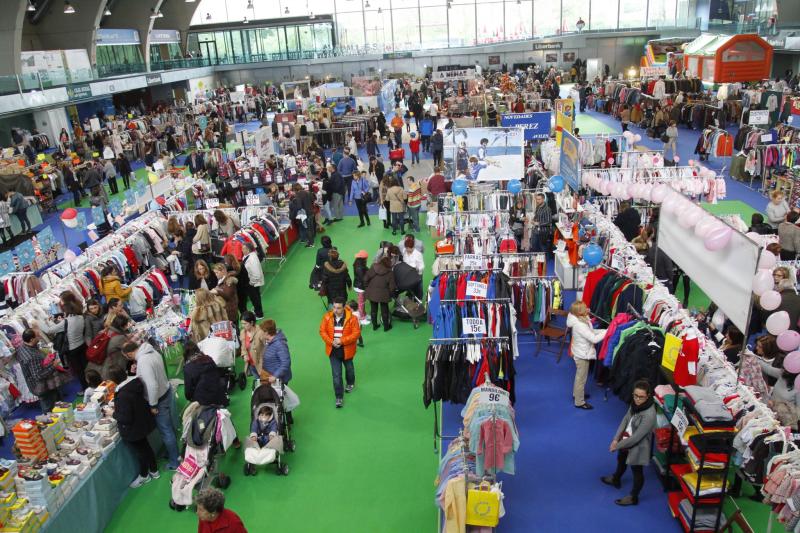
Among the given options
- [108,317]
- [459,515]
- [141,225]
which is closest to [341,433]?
[459,515]

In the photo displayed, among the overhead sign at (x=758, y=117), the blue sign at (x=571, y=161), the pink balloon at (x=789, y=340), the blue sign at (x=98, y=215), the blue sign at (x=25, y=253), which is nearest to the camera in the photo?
the pink balloon at (x=789, y=340)

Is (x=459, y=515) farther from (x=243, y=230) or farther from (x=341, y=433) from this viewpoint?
(x=243, y=230)

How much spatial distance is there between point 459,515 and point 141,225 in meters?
9.49

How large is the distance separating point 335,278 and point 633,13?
136 feet

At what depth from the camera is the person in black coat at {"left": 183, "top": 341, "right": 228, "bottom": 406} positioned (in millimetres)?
6344

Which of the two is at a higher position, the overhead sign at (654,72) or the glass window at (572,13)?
the glass window at (572,13)

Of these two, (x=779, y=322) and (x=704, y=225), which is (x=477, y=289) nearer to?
(x=704, y=225)

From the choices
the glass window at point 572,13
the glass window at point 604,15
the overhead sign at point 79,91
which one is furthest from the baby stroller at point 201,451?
the glass window at point 604,15

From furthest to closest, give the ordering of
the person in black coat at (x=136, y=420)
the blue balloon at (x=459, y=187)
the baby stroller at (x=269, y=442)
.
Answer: the blue balloon at (x=459, y=187) → the baby stroller at (x=269, y=442) → the person in black coat at (x=136, y=420)

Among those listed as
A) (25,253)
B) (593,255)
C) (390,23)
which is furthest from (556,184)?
(390,23)

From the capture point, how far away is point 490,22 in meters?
44.5

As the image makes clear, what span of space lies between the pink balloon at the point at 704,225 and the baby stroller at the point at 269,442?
14.3 feet

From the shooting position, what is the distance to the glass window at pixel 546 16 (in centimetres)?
4337

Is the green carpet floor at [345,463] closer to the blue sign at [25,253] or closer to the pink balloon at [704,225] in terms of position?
the pink balloon at [704,225]
